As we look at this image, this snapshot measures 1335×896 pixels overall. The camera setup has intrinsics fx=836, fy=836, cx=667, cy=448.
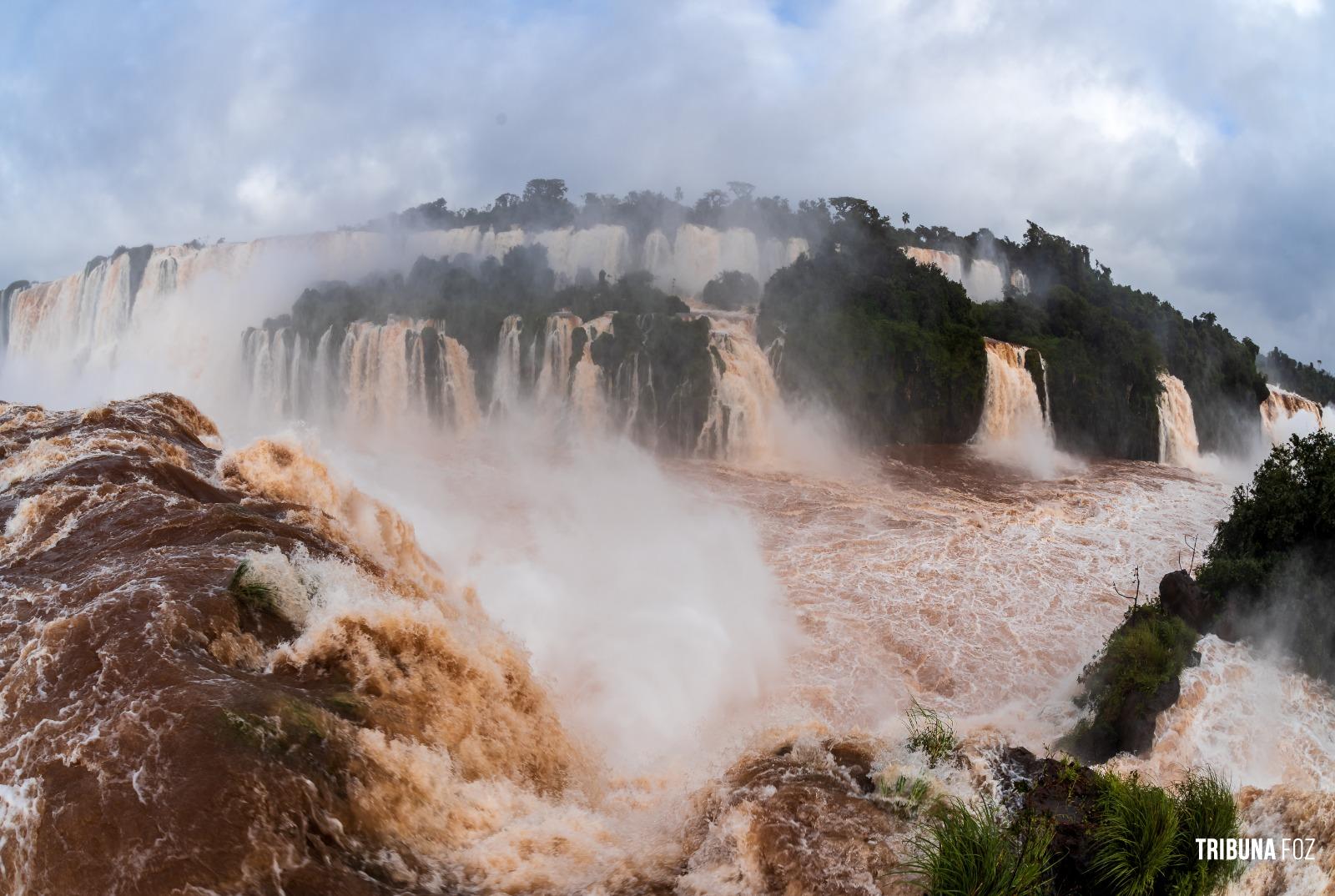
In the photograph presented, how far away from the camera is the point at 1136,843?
5.29 metres

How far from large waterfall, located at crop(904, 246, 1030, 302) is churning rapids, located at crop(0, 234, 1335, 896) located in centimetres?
2262

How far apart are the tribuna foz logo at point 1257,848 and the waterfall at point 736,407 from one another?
19.9 meters

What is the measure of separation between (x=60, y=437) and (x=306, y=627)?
240 inches

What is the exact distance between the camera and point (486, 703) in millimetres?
7445

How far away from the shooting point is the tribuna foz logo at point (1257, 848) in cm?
523

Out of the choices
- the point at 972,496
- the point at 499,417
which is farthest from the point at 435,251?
the point at 972,496

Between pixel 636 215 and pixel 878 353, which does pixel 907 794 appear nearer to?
pixel 878 353

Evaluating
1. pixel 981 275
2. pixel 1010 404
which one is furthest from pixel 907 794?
pixel 981 275

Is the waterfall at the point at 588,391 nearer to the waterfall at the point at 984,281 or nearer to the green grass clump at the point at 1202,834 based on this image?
the waterfall at the point at 984,281

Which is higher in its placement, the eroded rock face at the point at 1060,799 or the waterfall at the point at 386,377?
the waterfall at the point at 386,377

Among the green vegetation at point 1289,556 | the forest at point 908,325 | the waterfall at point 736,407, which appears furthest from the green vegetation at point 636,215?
the green vegetation at point 1289,556

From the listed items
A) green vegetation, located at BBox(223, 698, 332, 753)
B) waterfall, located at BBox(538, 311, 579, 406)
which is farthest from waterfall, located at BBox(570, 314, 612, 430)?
green vegetation, located at BBox(223, 698, 332, 753)

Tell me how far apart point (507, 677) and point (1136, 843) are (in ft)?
17.4

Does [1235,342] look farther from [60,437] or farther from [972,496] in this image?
[60,437]
